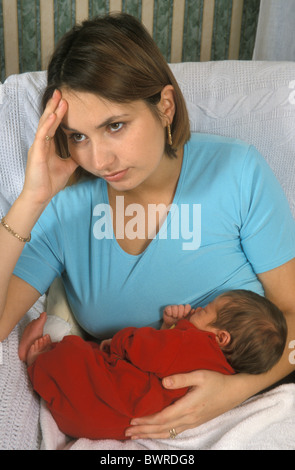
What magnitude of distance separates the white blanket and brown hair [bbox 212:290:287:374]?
0.29 feet

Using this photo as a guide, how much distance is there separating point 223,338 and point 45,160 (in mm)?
566

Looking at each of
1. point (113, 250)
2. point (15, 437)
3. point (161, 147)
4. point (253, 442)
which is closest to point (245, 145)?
point (161, 147)

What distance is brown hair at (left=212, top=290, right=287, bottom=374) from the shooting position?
1.20m

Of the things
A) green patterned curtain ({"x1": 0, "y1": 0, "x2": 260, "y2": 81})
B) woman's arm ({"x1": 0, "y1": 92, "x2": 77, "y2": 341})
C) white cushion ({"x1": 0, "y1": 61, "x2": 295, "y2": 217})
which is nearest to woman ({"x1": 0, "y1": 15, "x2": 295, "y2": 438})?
woman's arm ({"x1": 0, "y1": 92, "x2": 77, "y2": 341})

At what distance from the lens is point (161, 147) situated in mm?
1233

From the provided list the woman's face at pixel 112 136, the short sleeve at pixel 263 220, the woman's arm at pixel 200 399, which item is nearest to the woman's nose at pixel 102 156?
the woman's face at pixel 112 136

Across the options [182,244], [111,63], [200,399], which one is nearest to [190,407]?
[200,399]

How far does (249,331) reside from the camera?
1.20m

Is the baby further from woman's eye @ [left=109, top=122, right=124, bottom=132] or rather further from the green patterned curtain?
the green patterned curtain

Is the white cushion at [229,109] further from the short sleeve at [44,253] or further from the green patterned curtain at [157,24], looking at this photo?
the green patterned curtain at [157,24]

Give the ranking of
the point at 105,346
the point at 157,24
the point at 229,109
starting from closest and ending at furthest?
the point at 105,346, the point at 229,109, the point at 157,24

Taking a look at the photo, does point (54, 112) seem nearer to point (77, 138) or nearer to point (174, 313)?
point (77, 138)

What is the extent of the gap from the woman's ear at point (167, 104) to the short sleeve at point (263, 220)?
0.23m
